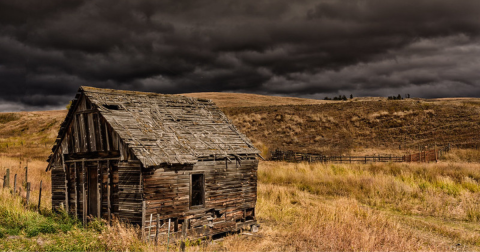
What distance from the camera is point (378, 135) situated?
146 feet

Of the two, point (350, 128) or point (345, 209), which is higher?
point (350, 128)

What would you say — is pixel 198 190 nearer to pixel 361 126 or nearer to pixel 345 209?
pixel 345 209

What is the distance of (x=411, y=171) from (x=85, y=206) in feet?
63.6

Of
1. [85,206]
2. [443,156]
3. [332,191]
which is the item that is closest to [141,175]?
[85,206]

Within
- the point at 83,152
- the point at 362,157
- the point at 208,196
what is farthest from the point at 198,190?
the point at 362,157

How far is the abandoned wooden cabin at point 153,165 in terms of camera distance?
10.3 m

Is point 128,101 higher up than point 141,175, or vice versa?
point 128,101

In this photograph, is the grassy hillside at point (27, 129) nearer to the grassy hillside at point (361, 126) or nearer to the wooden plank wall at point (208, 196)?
the grassy hillside at point (361, 126)

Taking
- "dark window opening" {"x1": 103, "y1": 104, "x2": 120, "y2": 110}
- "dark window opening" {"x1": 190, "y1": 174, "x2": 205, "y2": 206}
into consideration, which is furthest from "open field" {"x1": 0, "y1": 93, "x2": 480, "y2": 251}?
"dark window opening" {"x1": 103, "y1": 104, "x2": 120, "y2": 110}

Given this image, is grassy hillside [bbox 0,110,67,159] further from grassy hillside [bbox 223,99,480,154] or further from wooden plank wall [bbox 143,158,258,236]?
wooden plank wall [bbox 143,158,258,236]

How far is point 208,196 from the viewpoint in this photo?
11609mm

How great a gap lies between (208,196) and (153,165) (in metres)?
2.68

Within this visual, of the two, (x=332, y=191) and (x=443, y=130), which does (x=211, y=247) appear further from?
(x=443, y=130)

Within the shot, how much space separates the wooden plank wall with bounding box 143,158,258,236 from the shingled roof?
48cm
